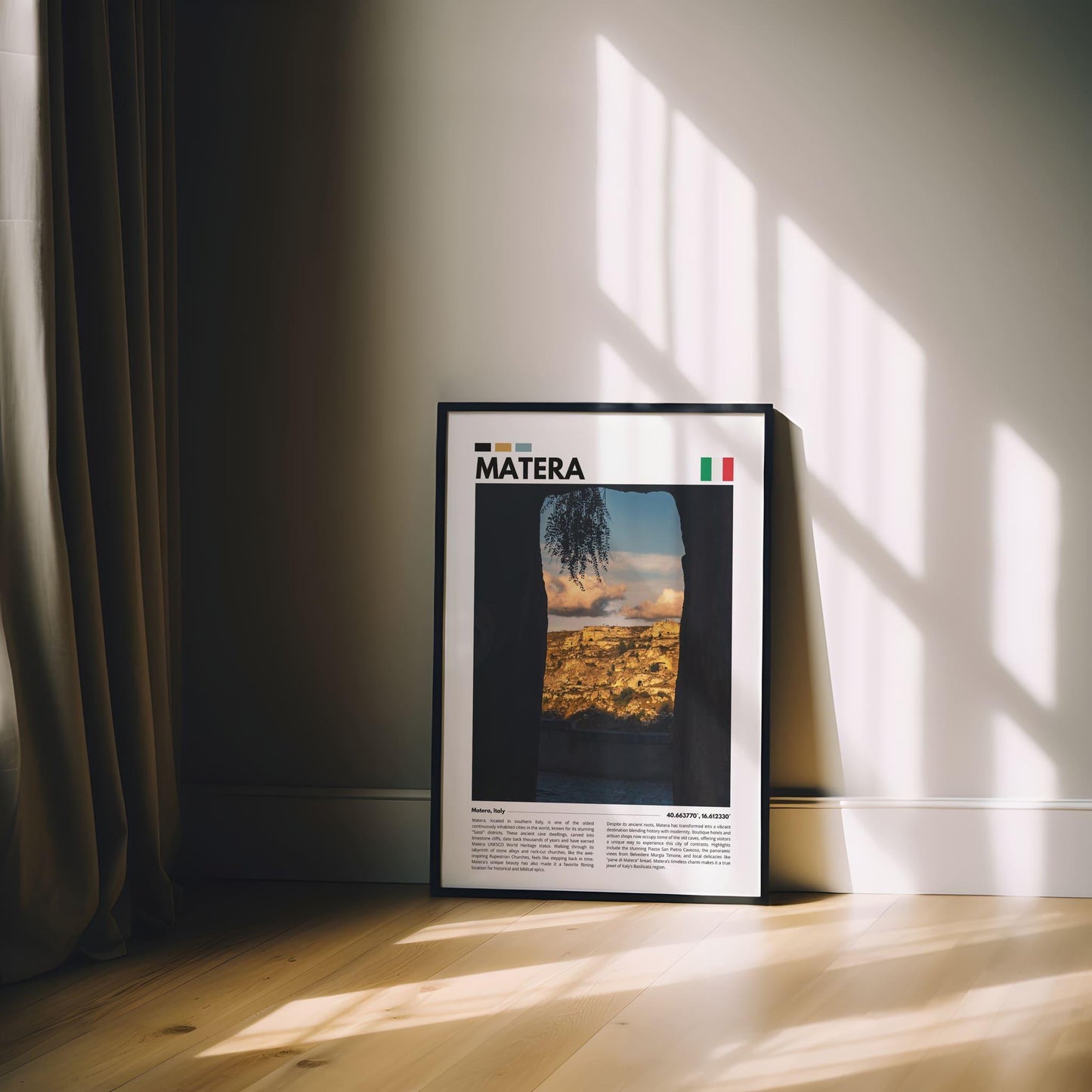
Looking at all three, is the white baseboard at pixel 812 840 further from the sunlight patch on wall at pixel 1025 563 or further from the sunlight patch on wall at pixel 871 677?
the sunlight patch on wall at pixel 1025 563

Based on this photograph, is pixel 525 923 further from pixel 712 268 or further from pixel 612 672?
pixel 712 268

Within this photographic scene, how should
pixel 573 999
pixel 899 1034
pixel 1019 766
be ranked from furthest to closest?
pixel 1019 766 < pixel 573 999 < pixel 899 1034

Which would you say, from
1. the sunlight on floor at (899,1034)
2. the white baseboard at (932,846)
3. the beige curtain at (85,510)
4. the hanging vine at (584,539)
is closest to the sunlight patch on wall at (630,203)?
the hanging vine at (584,539)

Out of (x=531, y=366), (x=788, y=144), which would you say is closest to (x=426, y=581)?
(x=531, y=366)

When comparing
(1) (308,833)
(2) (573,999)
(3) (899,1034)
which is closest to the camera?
(3) (899,1034)

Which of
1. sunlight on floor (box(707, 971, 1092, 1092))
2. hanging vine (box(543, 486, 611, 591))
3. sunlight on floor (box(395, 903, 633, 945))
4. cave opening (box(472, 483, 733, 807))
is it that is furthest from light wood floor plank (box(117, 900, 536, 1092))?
hanging vine (box(543, 486, 611, 591))

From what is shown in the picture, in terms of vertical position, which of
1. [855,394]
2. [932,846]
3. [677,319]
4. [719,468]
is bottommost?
[932,846]

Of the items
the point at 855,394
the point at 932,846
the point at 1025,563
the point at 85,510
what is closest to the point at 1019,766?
the point at 932,846
